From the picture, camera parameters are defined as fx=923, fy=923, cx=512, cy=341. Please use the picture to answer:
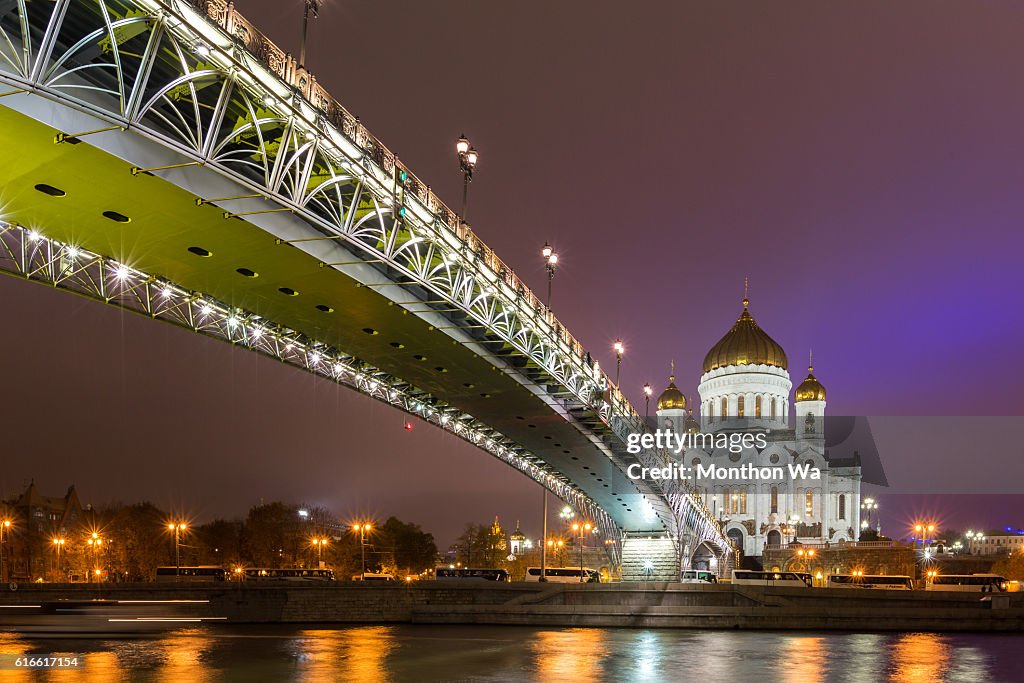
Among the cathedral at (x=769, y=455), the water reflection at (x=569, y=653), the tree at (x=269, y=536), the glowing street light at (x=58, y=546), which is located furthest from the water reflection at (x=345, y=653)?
the cathedral at (x=769, y=455)

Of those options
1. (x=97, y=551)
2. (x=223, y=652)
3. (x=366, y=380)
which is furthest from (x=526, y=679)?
(x=97, y=551)

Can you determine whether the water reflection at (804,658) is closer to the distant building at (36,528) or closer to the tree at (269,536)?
the tree at (269,536)

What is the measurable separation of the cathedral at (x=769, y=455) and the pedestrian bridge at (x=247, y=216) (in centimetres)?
7304

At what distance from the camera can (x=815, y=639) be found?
33.7m

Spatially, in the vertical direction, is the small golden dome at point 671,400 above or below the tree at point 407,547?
above

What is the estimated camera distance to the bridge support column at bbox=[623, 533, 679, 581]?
260 feet

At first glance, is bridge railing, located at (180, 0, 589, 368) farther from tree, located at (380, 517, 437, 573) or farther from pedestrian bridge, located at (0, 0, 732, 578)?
tree, located at (380, 517, 437, 573)

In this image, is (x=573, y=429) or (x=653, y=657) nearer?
(x=653, y=657)

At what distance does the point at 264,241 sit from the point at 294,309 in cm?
716

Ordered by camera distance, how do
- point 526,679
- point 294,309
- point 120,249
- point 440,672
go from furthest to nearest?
point 294,309 < point 120,249 < point 440,672 < point 526,679

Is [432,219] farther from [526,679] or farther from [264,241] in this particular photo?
[526,679]

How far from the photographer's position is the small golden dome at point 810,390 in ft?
390

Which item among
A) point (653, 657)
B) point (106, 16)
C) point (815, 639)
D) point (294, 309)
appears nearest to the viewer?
point (106, 16)

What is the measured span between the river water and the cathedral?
79867 millimetres
